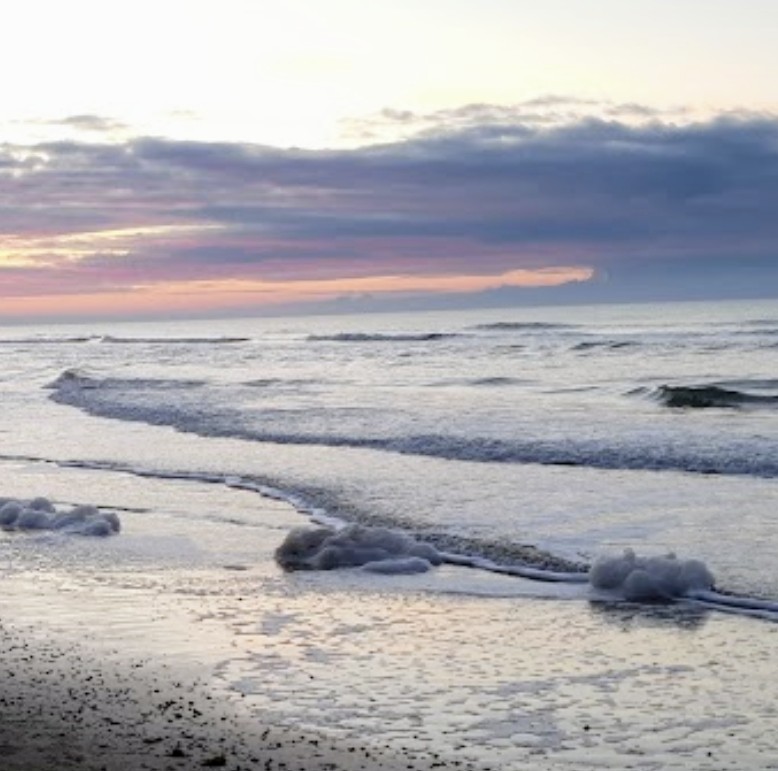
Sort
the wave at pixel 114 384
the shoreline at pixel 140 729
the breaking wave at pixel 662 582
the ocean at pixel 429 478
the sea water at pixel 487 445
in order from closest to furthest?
the shoreline at pixel 140 729 < the breaking wave at pixel 662 582 < the ocean at pixel 429 478 < the sea water at pixel 487 445 < the wave at pixel 114 384

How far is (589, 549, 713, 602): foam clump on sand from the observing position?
945 cm

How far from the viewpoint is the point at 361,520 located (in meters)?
13.9

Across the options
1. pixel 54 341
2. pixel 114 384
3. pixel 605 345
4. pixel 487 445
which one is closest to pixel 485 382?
pixel 114 384

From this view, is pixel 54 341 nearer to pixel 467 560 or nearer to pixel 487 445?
pixel 487 445

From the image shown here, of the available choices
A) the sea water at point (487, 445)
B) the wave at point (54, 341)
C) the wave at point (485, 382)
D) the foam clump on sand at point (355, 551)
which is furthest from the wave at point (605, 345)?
the wave at point (54, 341)

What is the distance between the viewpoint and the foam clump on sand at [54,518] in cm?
1290

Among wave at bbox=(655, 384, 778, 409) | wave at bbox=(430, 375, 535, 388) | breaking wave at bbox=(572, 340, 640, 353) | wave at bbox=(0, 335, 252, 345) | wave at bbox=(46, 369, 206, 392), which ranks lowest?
wave at bbox=(0, 335, 252, 345)

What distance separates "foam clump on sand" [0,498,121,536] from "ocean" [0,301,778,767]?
24 cm

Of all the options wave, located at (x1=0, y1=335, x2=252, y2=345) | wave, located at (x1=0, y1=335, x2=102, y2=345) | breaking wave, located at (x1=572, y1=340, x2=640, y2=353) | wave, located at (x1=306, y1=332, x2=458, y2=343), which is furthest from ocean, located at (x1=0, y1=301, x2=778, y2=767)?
wave, located at (x1=0, y1=335, x2=102, y2=345)

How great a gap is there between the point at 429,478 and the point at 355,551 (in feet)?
19.3

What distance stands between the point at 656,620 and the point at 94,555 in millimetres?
5314

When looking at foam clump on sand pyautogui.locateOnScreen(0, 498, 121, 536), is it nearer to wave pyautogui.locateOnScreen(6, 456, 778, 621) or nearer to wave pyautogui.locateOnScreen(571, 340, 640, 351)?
wave pyautogui.locateOnScreen(6, 456, 778, 621)

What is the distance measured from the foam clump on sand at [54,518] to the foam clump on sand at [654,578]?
5.43 metres

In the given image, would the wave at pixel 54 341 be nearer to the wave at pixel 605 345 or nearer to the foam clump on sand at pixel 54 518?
the wave at pixel 605 345
